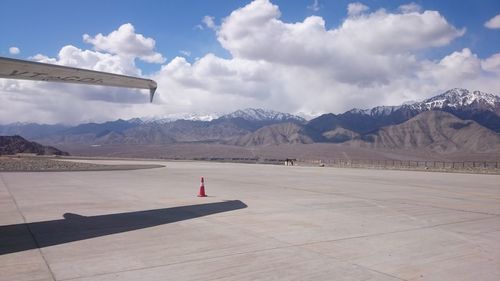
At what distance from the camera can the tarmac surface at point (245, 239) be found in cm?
723

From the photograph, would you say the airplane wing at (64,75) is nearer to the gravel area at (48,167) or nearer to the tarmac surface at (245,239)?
the tarmac surface at (245,239)

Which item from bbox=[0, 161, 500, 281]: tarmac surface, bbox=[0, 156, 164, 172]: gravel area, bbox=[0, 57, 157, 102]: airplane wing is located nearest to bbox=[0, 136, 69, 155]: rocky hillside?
bbox=[0, 156, 164, 172]: gravel area

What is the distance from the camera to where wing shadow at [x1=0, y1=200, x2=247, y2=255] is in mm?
9100

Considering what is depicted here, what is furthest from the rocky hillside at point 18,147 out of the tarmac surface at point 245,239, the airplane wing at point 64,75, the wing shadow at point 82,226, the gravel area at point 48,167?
the airplane wing at point 64,75

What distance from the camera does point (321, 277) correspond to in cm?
693

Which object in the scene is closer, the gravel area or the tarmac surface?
the tarmac surface

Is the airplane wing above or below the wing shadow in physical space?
above

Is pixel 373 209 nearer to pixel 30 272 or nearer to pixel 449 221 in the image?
pixel 449 221

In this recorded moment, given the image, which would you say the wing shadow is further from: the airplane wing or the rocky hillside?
the rocky hillside

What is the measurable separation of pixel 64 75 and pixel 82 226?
3.72m

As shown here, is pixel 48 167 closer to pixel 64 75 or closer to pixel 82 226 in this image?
pixel 82 226

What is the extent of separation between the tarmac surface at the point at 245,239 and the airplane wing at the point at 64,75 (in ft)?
11.8

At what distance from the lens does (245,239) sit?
31.1 ft

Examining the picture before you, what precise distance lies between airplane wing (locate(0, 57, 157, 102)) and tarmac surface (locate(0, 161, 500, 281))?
3.61 meters
